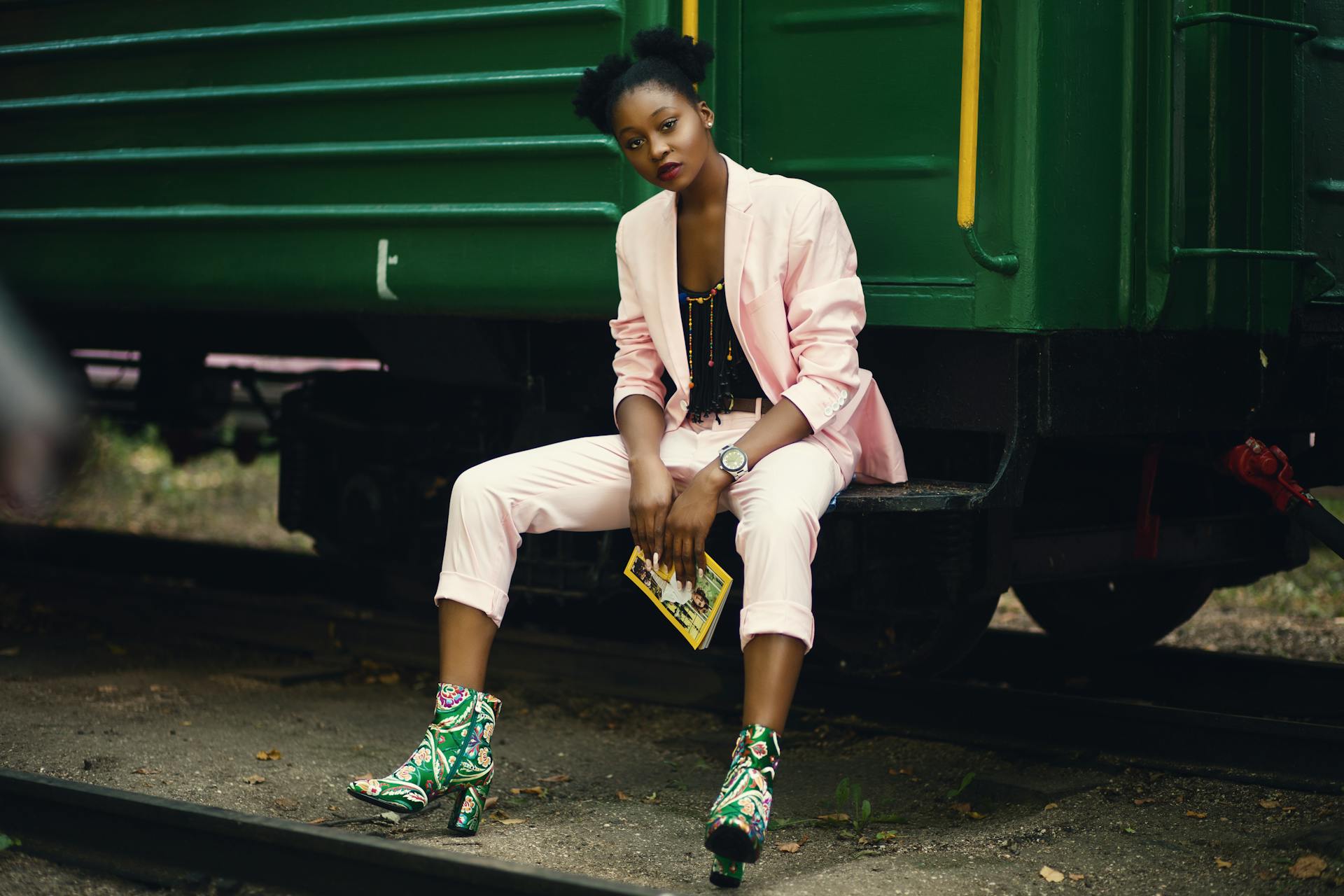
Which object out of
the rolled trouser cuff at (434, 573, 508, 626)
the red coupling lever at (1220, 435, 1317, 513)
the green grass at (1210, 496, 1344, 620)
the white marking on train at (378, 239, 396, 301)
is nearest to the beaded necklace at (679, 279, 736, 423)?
the rolled trouser cuff at (434, 573, 508, 626)

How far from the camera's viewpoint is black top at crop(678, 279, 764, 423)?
3.69 m

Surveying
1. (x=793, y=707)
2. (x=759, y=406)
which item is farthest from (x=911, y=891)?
(x=793, y=707)

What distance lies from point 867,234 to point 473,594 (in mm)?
1284

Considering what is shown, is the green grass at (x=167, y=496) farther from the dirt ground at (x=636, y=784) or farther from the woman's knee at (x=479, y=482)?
the woman's knee at (x=479, y=482)

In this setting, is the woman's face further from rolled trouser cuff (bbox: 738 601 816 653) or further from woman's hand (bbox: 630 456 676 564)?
rolled trouser cuff (bbox: 738 601 816 653)

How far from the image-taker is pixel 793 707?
4832 millimetres

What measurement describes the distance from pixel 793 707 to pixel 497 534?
159 cm

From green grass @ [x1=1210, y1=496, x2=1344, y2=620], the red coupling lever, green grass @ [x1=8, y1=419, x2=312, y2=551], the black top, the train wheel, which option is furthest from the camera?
green grass @ [x1=8, y1=419, x2=312, y2=551]

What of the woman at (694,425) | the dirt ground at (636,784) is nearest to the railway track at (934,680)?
the dirt ground at (636,784)

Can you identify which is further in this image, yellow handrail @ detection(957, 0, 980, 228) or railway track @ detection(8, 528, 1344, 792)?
railway track @ detection(8, 528, 1344, 792)

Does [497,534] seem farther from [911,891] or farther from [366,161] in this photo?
[366,161]

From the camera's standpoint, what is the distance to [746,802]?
3041 millimetres

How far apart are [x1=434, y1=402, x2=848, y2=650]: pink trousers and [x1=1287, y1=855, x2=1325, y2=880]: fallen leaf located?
42.2 inches

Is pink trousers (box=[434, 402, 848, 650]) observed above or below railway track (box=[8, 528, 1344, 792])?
above
